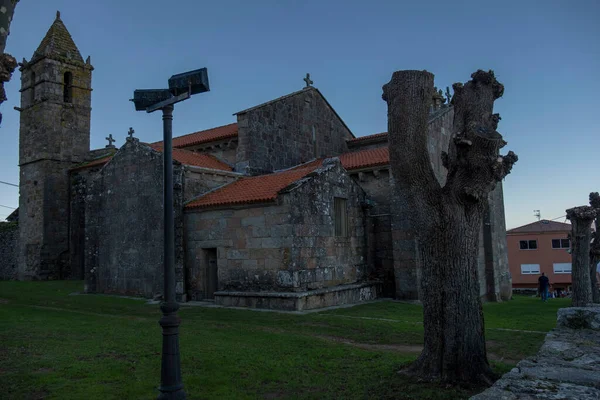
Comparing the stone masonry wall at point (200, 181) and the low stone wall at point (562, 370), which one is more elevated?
the stone masonry wall at point (200, 181)

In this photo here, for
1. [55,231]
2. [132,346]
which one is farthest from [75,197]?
[132,346]

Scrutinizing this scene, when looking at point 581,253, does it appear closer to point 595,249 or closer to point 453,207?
point 595,249

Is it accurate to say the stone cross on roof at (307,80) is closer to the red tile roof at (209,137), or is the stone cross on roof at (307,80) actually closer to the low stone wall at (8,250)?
the red tile roof at (209,137)

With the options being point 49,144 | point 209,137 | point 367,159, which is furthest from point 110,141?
point 367,159

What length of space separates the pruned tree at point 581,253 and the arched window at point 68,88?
26.5m

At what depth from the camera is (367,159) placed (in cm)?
1872

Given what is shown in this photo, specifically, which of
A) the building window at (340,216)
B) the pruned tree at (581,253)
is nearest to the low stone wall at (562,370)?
the pruned tree at (581,253)

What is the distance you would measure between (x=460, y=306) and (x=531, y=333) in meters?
5.14

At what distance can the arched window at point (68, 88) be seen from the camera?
91.6ft

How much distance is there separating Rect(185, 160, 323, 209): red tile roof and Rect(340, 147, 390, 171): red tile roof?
284cm

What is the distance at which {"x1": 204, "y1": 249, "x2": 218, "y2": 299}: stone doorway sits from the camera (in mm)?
15992

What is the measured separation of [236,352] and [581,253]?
10531 millimetres

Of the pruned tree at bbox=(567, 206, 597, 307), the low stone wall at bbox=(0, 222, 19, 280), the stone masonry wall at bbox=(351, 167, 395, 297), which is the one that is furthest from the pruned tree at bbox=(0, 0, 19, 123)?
the low stone wall at bbox=(0, 222, 19, 280)

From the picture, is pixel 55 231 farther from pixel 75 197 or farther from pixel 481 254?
pixel 481 254
